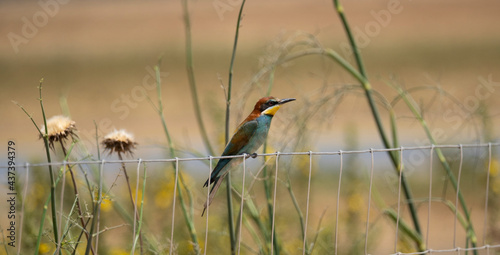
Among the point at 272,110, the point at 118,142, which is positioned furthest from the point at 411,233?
the point at 118,142

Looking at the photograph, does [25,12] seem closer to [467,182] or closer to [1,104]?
[1,104]

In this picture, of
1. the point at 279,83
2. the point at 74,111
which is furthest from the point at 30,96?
the point at 279,83

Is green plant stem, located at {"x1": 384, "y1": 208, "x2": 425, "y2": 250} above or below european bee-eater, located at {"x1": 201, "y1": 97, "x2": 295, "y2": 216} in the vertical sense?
below

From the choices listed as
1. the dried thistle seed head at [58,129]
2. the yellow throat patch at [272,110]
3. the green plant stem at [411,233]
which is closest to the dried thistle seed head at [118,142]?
the dried thistle seed head at [58,129]

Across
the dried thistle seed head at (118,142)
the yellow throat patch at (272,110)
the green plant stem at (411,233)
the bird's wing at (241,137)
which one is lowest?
the green plant stem at (411,233)

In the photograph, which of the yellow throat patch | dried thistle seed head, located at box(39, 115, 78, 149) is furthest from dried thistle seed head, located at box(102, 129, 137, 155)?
the yellow throat patch

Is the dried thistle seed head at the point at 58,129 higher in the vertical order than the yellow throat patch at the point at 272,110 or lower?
lower

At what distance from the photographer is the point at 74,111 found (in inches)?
354

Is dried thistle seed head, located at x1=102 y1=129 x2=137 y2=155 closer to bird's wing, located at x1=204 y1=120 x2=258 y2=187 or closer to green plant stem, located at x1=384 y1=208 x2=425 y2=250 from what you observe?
bird's wing, located at x1=204 y1=120 x2=258 y2=187

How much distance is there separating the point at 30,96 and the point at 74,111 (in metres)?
1.49

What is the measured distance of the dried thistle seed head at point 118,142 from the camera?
4.49 feet

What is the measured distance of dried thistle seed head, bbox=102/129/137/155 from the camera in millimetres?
1367

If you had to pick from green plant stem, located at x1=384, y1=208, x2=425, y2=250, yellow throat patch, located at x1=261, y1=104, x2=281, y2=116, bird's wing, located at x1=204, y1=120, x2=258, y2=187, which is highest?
yellow throat patch, located at x1=261, y1=104, x2=281, y2=116

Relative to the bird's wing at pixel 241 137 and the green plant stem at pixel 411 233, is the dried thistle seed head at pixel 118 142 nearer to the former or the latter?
the bird's wing at pixel 241 137
